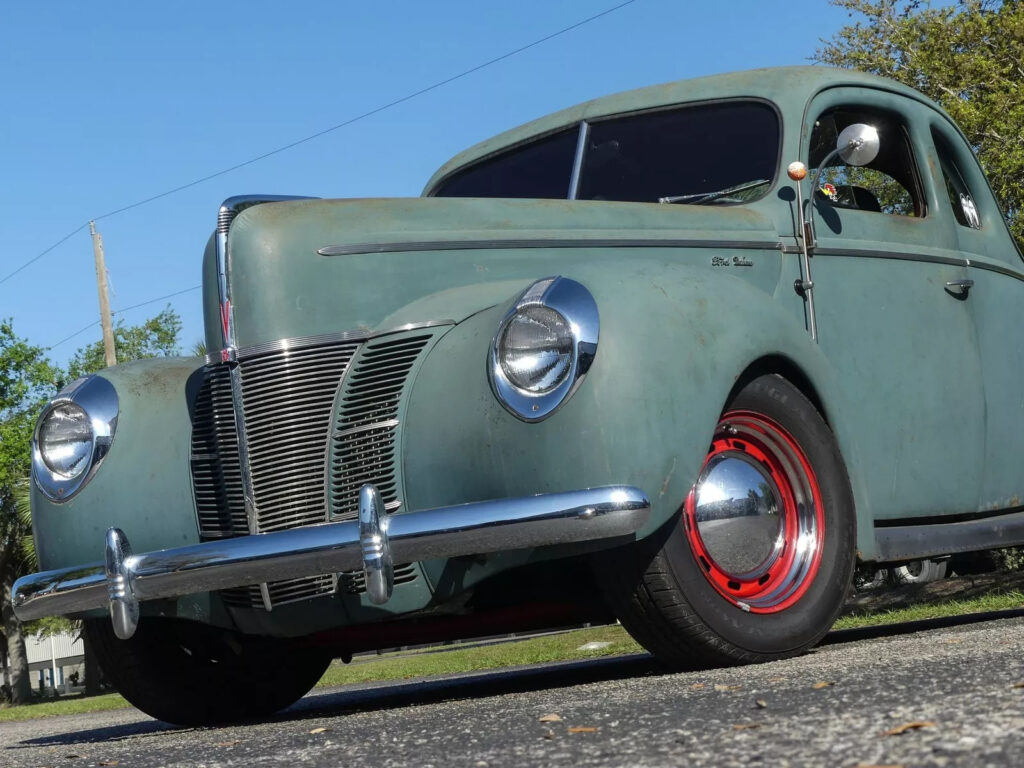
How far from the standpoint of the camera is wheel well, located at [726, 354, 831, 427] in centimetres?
380

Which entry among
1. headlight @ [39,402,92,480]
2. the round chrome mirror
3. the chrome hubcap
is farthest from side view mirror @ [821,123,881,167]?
headlight @ [39,402,92,480]

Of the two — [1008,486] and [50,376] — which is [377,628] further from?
[50,376]

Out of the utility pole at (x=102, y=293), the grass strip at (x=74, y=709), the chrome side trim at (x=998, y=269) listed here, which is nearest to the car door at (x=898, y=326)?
the chrome side trim at (x=998, y=269)

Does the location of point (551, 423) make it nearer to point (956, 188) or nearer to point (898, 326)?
point (898, 326)

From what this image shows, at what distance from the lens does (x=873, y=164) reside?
18.2 ft

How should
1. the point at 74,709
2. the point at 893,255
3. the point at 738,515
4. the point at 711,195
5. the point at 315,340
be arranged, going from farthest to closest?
the point at 74,709 < the point at 893,255 < the point at 711,195 < the point at 315,340 < the point at 738,515

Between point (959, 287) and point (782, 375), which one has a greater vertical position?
point (959, 287)

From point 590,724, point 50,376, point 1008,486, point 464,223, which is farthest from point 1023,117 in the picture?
point 50,376

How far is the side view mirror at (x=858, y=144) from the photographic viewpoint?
14.9ft

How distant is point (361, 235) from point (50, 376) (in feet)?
95.7

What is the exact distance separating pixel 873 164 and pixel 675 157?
103cm

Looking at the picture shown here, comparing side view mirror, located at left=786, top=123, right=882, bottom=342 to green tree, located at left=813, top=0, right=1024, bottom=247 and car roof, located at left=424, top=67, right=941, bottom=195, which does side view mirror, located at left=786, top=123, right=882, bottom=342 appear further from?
green tree, located at left=813, top=0, right=1024, bottom=247

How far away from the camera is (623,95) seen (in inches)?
211

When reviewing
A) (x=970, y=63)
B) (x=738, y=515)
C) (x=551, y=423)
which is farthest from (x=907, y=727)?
(x=970, y=63)
